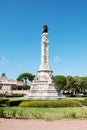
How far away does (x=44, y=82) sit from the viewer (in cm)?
5806

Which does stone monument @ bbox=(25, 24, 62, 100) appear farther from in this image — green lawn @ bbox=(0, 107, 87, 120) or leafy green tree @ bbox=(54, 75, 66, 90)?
leafy green tree @ bbox=(54, 75, 66, 90)

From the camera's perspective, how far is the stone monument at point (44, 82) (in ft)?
181

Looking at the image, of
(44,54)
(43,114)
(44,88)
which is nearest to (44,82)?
(44,88)

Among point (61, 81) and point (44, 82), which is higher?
point (61, 81)

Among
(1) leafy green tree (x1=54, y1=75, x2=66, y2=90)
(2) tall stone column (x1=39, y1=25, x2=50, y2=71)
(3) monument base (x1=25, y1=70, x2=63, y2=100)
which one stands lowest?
(3) monument base (x1=25, y1=70, x2=63, y2=100)

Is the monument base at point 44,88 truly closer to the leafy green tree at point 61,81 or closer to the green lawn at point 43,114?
the green lawn at point 43,114

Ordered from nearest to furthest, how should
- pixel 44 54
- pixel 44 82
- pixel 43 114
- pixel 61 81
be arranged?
pixel 43 114, pixel 44 82, pixel 44 54, pixel 61 81

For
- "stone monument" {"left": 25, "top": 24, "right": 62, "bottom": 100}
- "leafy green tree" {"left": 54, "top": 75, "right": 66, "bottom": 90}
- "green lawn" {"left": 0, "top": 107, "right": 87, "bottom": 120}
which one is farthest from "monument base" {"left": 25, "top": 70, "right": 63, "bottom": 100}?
"leafy green tree" {"left": 54, "top": 75, "right": 66, "bottom": 90}

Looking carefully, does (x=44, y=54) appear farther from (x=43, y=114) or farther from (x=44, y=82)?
(x=43, y=114)

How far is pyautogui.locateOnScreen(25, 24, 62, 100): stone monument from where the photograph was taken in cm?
5528

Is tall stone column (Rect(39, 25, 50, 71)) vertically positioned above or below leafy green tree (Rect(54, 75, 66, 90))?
above

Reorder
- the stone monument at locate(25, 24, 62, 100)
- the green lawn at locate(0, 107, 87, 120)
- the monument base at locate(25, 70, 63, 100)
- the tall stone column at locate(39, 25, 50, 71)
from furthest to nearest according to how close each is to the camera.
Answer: the tall stone column at locate(39, 25, 50, 71), the stone monument at locate(25, 24, 62, 100), the monument base at locate(25, 70, 63, 100), the green lawn at locate(0, 107, 87, 120)

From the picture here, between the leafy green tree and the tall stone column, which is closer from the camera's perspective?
the tall stone column

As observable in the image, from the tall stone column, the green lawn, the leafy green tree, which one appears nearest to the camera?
the green lawn
